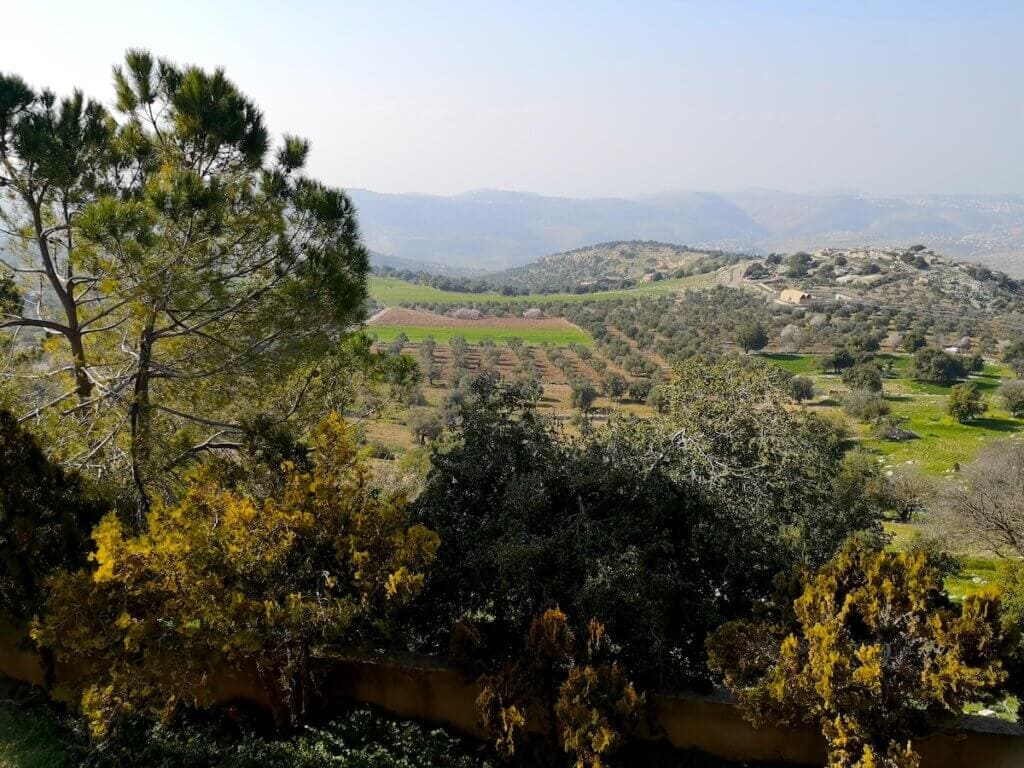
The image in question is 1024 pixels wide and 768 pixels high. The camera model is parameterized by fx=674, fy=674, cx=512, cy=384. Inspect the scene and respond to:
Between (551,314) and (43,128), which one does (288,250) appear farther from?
(551,314)

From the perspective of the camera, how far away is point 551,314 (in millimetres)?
83812

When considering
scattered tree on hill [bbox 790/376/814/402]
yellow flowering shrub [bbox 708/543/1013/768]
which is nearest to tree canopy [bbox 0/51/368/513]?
yellow flowering shrub [bbox 708/543/1013/768]

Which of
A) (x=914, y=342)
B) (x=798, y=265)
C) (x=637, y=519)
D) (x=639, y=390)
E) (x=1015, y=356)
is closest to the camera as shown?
(x=637, y=519)

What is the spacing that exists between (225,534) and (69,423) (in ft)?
12.1

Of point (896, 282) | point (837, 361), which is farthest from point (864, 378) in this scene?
point (896, 282)

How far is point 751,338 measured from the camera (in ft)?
190

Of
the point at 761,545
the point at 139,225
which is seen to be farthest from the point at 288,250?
the point at 761,545

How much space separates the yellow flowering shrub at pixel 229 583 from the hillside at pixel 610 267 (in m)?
102

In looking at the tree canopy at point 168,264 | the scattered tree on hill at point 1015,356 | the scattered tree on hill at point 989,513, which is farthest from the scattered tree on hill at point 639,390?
the tree canopy at point 168,264

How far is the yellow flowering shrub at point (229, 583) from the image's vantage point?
18.3 ft

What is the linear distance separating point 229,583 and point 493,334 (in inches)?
2514

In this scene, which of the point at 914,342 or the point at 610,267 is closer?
the point at 914,342

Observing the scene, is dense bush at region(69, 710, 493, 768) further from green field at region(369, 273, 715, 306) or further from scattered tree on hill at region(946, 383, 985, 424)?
green field at region(369, 273, 715, 306)

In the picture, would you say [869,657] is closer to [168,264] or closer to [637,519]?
[637,519]
